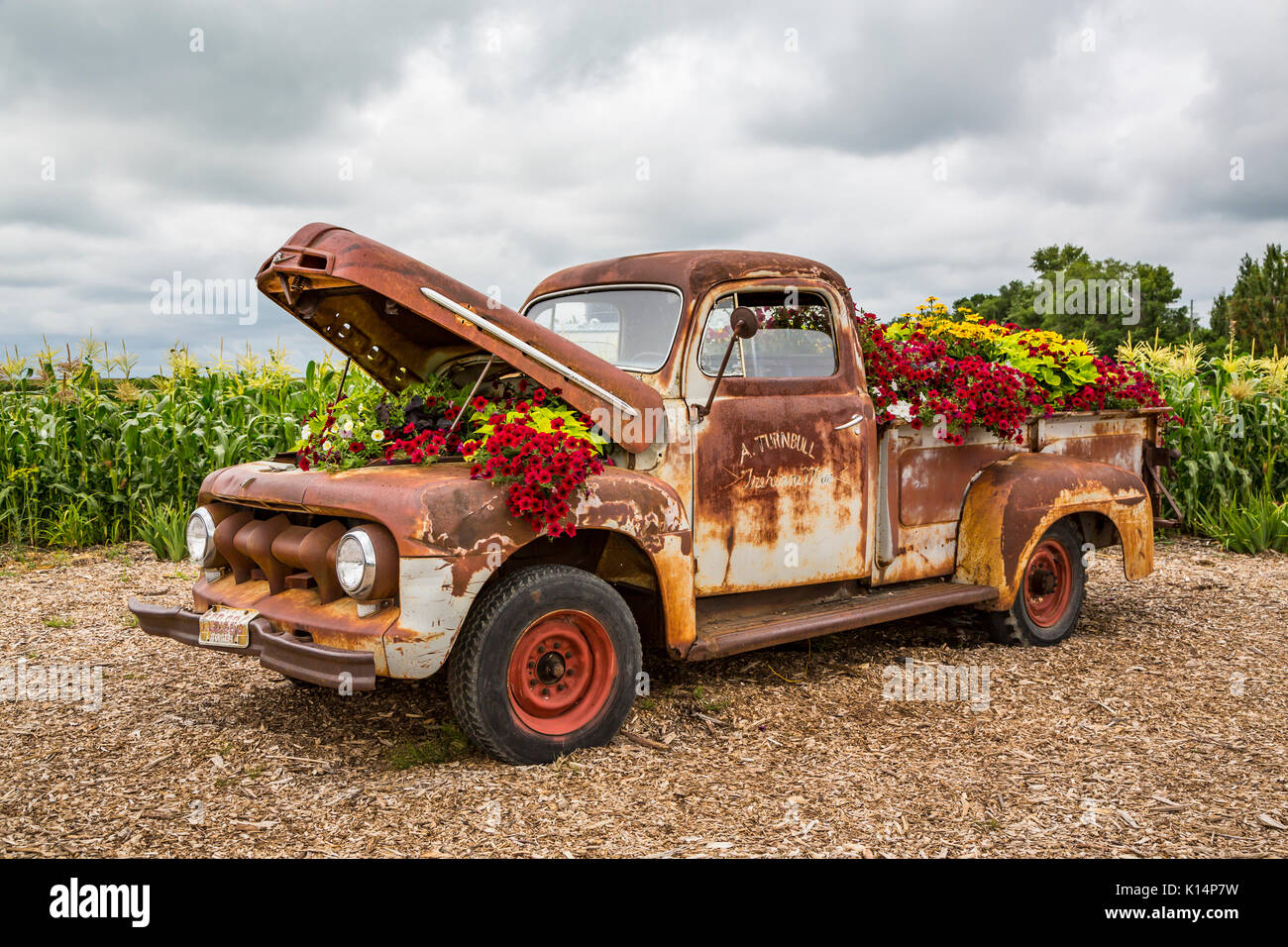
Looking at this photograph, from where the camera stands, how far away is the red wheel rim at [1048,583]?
6.59 m

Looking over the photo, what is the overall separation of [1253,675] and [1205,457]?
5.03 meters

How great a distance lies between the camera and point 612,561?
4879 mm

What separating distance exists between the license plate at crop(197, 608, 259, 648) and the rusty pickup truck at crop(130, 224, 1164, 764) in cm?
1

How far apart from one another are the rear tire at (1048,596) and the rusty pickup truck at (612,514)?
0.04m

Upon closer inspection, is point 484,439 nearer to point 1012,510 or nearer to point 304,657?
point 304,657

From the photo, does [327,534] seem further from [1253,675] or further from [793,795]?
[1253,675]

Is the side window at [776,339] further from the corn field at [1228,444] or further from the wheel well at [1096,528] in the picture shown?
the corn field at [1228,444]

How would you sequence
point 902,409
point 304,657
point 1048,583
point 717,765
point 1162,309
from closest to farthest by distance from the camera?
1. point 304,657
2. point 717,765
3. point 902,409
4. point 1048,583
5. point 1162,309

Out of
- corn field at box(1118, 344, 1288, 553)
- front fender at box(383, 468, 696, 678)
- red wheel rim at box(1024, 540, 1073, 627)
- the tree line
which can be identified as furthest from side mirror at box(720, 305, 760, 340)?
the tree line

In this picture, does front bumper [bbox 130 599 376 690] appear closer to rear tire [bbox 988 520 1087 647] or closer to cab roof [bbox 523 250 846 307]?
cab roof [bbox 523 250 846 307]

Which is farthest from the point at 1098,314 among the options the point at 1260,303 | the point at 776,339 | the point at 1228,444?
the point at 776,339

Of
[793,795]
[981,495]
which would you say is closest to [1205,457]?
[981,495]

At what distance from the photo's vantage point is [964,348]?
674 centimetres

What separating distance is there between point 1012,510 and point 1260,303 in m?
42.1
